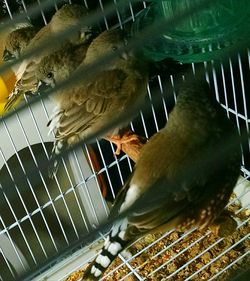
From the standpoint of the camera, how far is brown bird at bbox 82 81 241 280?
115 cm

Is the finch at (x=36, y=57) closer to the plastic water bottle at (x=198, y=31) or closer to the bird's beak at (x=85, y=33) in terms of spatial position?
the bird's beak at (x=85, y=33)

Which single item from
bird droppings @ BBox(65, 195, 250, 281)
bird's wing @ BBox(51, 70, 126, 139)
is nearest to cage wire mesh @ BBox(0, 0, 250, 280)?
bird droppings @ BBox(65, 195, 250, 281)

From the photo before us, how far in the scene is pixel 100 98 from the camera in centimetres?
139

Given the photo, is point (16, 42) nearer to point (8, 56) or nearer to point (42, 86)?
point (8, 56)

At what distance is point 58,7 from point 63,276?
2.39ft

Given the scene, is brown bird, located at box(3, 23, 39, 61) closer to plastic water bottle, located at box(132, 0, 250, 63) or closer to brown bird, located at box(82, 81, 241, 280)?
plastic water bottle, located at box(132, 0, 250, 63)

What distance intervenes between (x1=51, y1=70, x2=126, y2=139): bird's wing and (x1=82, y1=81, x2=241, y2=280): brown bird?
20 cm

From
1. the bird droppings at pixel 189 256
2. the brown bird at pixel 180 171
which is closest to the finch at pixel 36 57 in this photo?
the brown bird at pixel 180 171

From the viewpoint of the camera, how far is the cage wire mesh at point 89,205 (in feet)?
4.99

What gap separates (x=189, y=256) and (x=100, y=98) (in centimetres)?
48

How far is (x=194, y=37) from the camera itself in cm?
135

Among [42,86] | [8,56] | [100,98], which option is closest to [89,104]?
[100,98]

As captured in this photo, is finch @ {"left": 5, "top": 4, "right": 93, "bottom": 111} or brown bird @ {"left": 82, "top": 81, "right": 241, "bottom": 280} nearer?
brown bird @ {"left": 82, "top": 81, "right": 241, "bottom": 280}


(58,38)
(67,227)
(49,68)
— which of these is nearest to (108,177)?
(67,227)
